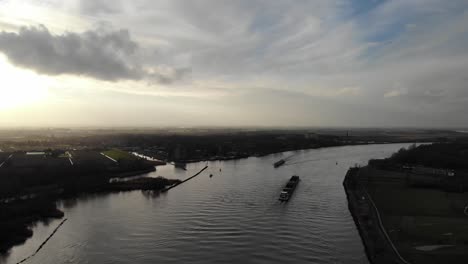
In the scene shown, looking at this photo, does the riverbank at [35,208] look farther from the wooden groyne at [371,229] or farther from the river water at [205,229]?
the wooden groyne at [371,229]

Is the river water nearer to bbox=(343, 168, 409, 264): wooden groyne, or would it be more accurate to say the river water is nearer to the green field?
bbox=(343, 168, 409, 264): wooden groyne

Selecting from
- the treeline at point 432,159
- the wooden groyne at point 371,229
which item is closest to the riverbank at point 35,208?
the wooden groyne at point 371,229

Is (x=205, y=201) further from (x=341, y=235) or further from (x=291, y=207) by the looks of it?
(x=341, y=235)

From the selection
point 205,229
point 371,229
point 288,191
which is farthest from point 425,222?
point 205,229

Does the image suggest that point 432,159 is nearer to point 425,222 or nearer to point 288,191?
point 288,191

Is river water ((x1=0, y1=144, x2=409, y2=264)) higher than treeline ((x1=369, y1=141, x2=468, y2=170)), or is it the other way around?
treeline ((x1=369, y1=141, x2=468, y2=170))

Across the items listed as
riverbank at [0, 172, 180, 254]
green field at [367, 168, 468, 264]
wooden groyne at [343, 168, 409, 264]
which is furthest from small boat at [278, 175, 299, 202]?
riverbank at [0, 172, 180, 254]
